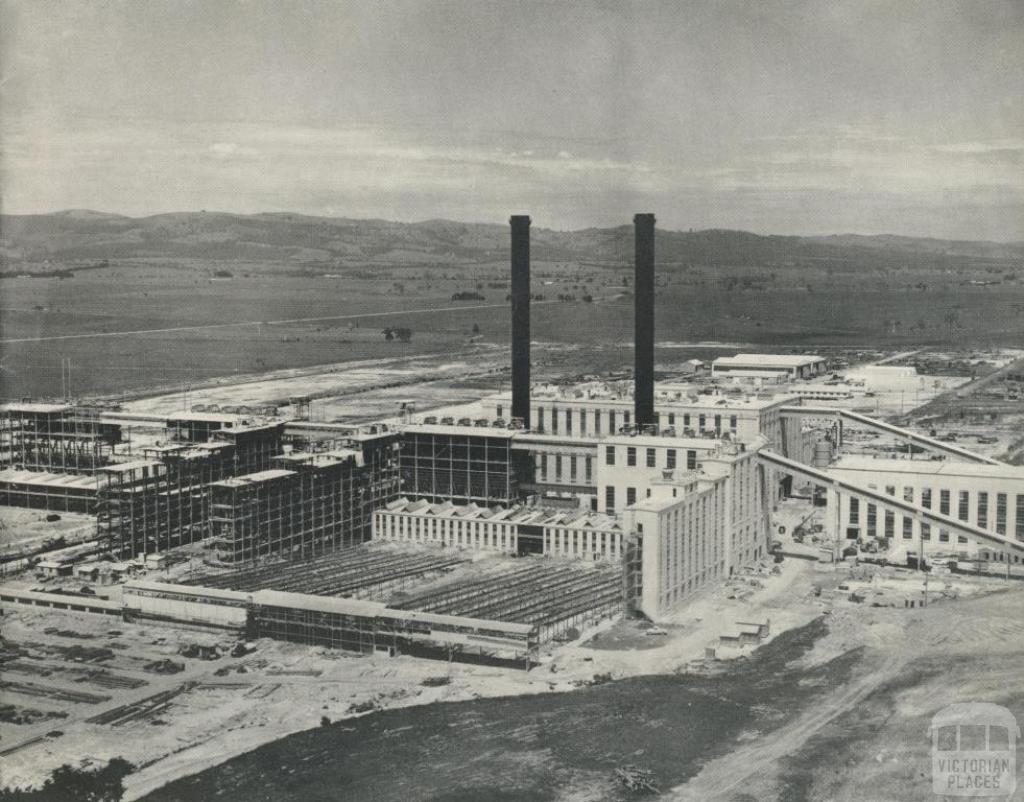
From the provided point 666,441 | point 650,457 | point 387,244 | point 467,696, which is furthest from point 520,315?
point 387,244

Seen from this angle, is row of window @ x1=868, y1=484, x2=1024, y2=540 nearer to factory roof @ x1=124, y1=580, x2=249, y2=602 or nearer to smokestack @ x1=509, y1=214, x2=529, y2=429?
smokestack @ x1=509, y1=214, x2=529, y2=429

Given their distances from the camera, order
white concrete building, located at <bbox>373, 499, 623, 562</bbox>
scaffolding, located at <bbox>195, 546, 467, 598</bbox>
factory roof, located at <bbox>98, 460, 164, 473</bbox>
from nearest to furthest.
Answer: scaffolding, located at <bbox>195, 546, 467, 598</bbox>, white concrete building, located at <bbox>373, 499, 623, 562</bbox>, factory roof, located at <bbox>98, 460, 164, 473</bbox>

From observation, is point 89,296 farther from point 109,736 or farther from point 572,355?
point 109,736

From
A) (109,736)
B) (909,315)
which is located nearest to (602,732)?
(109,736)

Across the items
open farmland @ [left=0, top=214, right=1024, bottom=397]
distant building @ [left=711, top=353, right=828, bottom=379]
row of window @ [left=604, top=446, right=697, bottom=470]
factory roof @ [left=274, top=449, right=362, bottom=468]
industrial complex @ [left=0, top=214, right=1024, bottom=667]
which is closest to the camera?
industrial complex @ [left=0, top=214, right=1024, bottom=667]

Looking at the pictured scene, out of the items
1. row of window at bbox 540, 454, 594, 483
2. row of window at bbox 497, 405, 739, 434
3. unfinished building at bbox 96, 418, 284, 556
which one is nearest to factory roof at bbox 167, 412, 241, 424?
unfinished building at bbox 96, 418, 284, 556

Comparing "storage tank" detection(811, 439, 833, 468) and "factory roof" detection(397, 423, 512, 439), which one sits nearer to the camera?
"factory roof" detection(397, 423, 512, 439)
